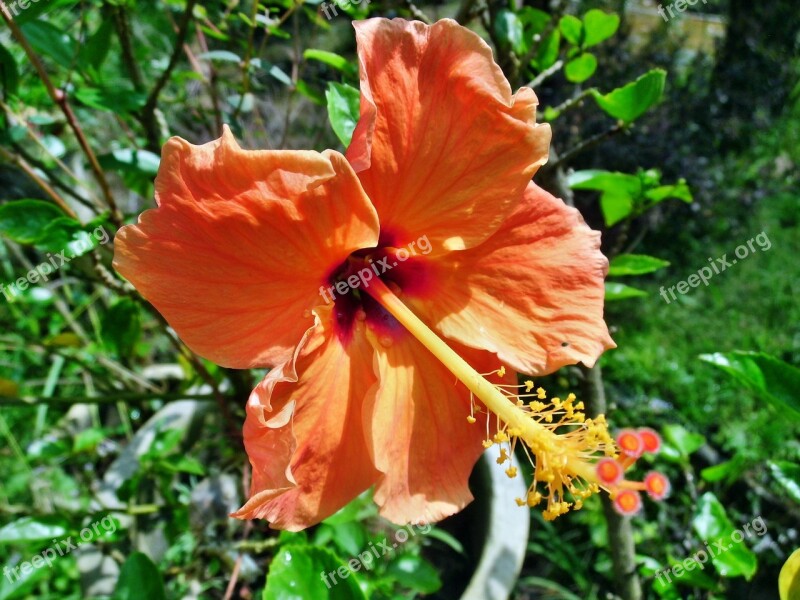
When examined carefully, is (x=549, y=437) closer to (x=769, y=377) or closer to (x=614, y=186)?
(x=769, y=377)

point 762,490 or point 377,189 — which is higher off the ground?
point 377,189

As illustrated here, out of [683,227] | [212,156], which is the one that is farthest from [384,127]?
[683,227]

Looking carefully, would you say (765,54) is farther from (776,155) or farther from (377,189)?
(377,189)

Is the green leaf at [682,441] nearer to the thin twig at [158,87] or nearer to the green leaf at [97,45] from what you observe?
the thin twig at [158,87]

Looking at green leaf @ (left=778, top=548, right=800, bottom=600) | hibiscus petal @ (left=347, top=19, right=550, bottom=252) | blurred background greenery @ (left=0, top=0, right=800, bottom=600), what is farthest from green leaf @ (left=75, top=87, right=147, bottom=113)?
green leaf @ (left=778, top=548, right=800, bottom=600)

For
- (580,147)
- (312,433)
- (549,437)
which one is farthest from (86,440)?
(580,147)
